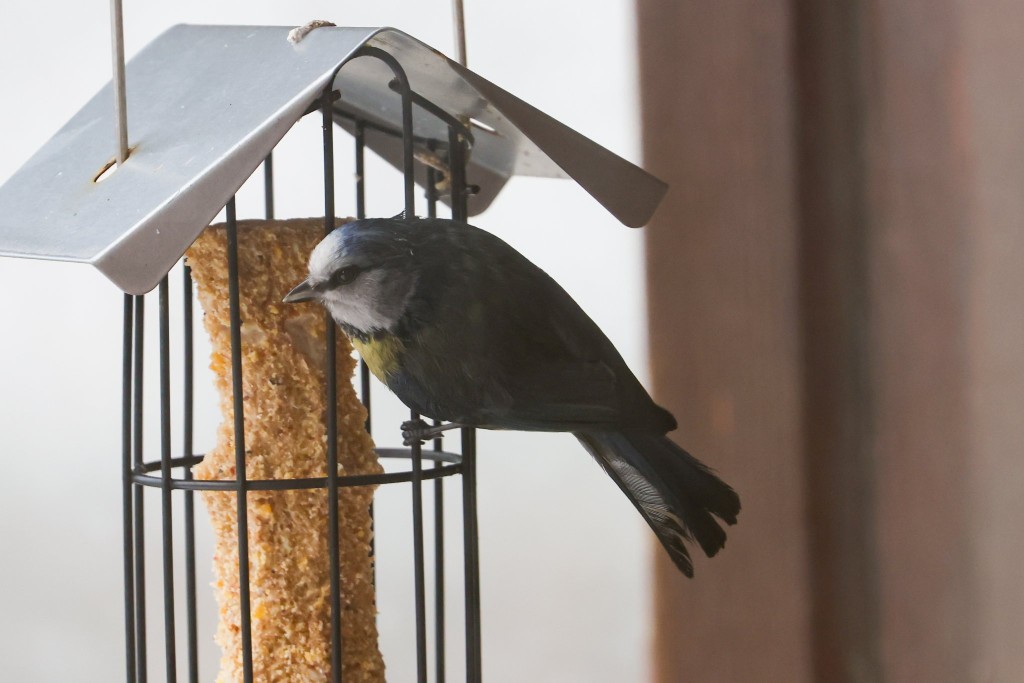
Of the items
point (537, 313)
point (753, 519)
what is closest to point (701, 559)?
point (753, 519)

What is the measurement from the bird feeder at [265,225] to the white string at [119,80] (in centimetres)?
2

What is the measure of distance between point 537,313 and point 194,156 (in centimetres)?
29

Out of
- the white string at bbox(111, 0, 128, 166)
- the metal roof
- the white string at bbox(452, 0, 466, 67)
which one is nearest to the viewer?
the metal roof

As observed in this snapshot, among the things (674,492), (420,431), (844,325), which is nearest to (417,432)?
(420,431)

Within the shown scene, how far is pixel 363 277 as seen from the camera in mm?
793

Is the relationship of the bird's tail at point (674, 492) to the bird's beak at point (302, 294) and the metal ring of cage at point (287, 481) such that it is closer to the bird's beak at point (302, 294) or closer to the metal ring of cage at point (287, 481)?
the metal ring of cage at point (287, 481)

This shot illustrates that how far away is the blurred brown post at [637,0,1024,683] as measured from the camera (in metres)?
0.88

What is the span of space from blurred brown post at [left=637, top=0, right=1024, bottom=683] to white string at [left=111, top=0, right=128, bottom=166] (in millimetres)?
590

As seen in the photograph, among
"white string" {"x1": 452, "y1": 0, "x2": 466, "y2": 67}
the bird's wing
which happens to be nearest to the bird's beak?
the bird's wing

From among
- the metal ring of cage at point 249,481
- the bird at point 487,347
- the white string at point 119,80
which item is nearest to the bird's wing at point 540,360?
the bird at point 487,347

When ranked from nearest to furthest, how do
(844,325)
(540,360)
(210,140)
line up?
(210,140) → (540,360) → (844,325)

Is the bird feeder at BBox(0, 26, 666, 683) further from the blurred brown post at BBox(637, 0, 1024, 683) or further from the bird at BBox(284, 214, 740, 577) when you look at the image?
the blurred brown post at BBox(637, 0, 1024, 683)

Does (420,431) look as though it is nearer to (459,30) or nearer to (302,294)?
(302,294)

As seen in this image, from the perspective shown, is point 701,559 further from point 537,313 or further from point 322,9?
point 322,9
